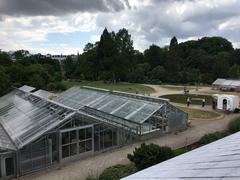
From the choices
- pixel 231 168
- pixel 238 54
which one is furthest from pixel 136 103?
pixel 238 54

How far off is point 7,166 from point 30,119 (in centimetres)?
438

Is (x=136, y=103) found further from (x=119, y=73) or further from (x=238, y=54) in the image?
(x=238, y=54)

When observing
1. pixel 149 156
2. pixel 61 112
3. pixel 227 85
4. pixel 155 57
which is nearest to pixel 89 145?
pixel 61 112

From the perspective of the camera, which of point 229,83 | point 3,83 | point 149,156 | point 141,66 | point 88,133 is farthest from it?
point 141,66

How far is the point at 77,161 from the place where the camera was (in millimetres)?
15609

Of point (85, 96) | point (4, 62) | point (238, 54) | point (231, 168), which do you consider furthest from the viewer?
point (238, 54)

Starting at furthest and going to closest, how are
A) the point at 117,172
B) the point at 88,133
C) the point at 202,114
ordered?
the point at 202,114, the point at 88,133, the point at 117,172

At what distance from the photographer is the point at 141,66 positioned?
7162 centimetres

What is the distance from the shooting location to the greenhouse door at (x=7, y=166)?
13312mm

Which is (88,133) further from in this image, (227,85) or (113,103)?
(227,85)

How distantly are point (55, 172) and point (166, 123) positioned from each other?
1014cm

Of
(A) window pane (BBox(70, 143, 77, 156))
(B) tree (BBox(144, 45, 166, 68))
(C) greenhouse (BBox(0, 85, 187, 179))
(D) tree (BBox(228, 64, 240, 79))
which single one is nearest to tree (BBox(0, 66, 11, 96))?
(C) greenhouse (BBox(0, 85, 187, 179))

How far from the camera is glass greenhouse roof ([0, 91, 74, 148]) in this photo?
14.7 metres

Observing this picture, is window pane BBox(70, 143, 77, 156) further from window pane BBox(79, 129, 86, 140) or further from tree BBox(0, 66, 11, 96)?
tree BBox(0, 66, 11, 96)
